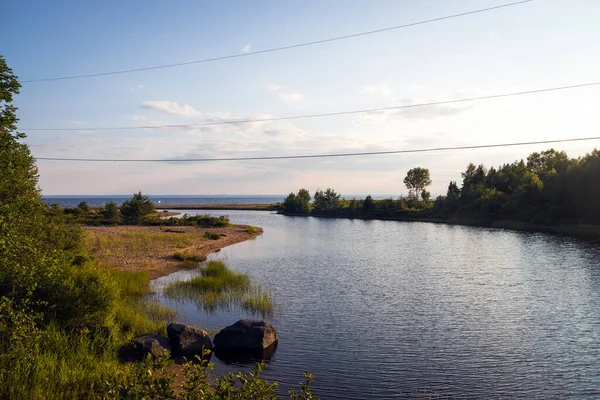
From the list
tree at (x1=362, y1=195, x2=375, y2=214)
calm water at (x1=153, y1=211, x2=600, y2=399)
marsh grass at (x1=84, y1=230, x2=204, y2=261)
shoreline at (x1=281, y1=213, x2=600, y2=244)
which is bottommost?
calm water at (x1=153, y1=211, x2=600, y2=399)

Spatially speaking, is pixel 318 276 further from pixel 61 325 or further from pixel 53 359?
pixel 53 359

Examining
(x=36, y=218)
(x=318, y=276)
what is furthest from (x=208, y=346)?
(x=318, y=276)

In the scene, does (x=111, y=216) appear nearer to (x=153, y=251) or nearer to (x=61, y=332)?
(x=153, y=251)

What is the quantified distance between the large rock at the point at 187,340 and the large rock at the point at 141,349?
0.74 m

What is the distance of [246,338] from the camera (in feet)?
57.8

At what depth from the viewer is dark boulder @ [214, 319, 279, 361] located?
56.2ft

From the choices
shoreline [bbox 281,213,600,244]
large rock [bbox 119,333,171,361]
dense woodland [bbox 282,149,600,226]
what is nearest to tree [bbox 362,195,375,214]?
dense woodland [bbox 282,149,600,226]

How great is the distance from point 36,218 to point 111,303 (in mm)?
9553

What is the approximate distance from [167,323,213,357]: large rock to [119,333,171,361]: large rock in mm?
741

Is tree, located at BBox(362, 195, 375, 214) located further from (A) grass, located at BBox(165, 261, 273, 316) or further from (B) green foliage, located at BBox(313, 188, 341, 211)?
(A) grass, located at BBox(165, 261, 273, 316)

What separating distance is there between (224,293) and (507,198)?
88.3 m

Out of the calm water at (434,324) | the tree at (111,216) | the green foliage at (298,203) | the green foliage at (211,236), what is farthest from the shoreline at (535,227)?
the tree at (111,216)

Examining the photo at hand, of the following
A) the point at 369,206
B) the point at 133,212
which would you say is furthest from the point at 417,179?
the point at 133,212

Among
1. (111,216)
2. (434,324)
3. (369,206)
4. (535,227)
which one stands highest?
(369,206)
